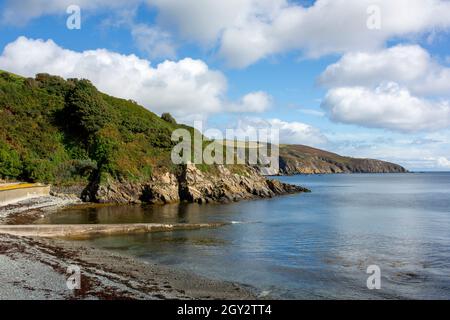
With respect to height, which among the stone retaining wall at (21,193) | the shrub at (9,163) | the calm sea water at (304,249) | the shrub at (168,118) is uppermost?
the shrub at (168,118)

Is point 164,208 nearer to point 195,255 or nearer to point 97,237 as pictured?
point 97,237

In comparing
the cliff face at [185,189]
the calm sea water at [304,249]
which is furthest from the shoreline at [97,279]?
the cliff face at [185,189]

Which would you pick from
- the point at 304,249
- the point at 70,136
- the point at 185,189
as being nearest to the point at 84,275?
the point at 304,249

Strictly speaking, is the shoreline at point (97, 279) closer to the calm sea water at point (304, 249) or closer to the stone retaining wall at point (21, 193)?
the calm sea water at point (304, 249)

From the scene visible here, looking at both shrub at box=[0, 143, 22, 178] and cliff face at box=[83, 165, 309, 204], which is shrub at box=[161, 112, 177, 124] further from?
shrub at box=[0, 143, 22, 178]

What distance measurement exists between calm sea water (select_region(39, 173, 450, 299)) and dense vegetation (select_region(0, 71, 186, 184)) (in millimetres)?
15069

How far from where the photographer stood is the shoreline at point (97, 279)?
1886 centimetres

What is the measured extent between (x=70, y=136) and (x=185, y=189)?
24512mm

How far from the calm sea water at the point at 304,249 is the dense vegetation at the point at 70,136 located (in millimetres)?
15069

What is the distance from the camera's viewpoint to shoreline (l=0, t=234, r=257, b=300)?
18859mm

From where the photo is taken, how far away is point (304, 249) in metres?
32.0

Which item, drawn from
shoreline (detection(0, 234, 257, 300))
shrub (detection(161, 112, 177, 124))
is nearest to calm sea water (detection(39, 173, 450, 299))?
shoreline (detection(0, 234, 257, 300))

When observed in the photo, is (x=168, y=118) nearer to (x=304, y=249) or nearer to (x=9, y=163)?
(x=9, y=163)

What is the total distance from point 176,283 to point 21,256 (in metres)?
10.6
